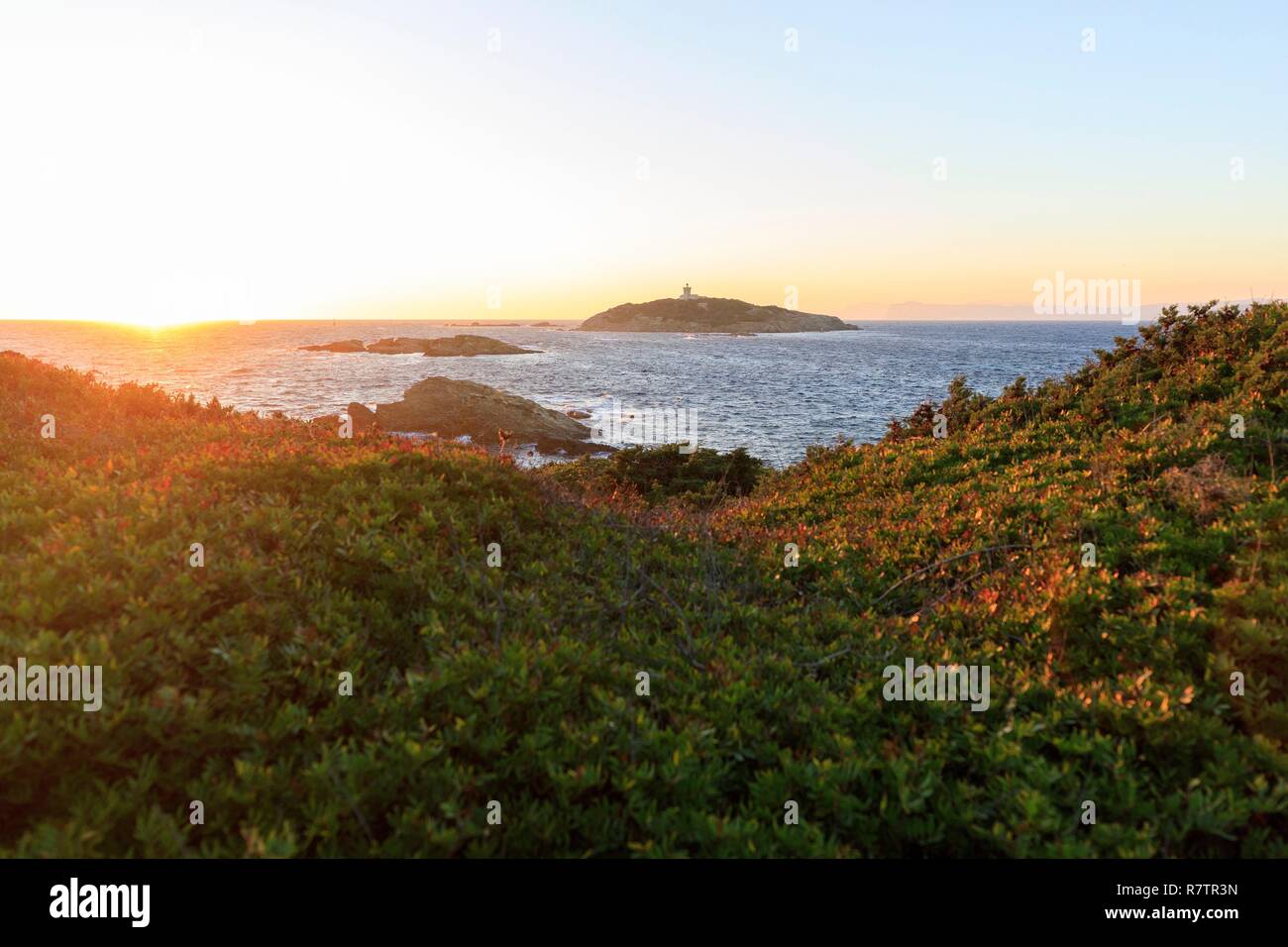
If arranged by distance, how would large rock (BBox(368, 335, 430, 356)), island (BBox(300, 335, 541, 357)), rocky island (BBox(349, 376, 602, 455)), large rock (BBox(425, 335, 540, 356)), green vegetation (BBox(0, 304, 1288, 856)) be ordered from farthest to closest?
large rock (BBox(425, 335, 540, 356))
island (BBox(300, 335, 541, 357))
large rock (BBox(368, 335, 430, 356))
rocky island (BBox(349, 376, 602, 455))
green vegetation (BBox(0, 304, 1288, 856))

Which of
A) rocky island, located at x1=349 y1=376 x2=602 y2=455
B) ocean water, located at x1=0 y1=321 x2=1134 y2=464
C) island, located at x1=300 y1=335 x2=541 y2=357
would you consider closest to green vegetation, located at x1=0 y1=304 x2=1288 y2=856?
ocean water, located at x1=0 y1=321 x2=1134 y2=464

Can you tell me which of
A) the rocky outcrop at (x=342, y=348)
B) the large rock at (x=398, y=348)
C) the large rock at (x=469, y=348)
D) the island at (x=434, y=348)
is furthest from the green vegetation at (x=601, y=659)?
the rocky outcrop at (x=342, y=348)

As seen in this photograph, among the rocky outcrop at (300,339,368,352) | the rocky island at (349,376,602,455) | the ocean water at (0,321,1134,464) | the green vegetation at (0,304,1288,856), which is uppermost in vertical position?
the rocky outcrop at (300,339,368,352)

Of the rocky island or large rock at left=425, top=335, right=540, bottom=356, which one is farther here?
large rock at left=425, top=335, right=540, bottom=356

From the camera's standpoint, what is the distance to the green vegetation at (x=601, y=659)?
3.67 m

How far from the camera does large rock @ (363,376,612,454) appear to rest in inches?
1645

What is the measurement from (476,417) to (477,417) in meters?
0.07

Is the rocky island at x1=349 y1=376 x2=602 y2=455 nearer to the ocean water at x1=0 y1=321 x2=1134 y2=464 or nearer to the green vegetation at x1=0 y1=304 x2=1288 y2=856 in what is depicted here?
the ocean water at x1=0 y1=321 x2=1134 y2=464

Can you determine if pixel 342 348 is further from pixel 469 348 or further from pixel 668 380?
pixel 668 380

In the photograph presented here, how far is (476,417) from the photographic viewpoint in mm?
43469

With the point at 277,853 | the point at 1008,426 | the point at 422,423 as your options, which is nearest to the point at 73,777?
the point at 277,853
